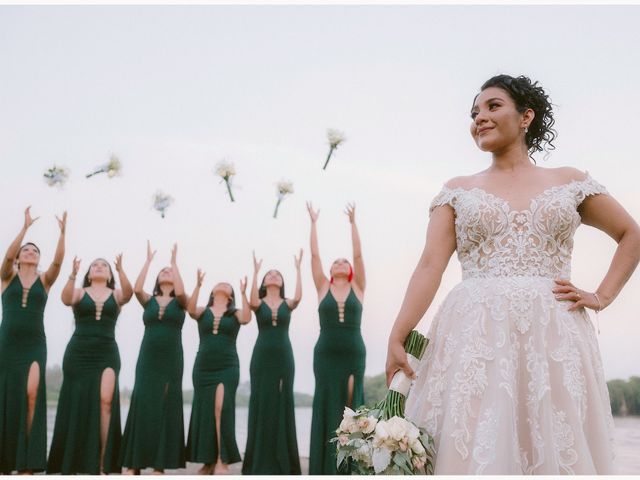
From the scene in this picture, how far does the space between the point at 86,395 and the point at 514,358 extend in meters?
4.90

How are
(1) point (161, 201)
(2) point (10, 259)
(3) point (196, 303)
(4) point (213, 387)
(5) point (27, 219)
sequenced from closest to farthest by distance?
1. (2) point (10, 259)
2. (5) point (27, 219)
3. (4) point (213, 387)
4. (3) point (196, 303)
5. (1) point (161, 201)

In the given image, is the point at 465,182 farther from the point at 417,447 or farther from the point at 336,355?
the point at 336,355

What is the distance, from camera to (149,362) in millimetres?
6340

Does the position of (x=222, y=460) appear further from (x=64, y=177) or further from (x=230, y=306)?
(x=64, y=177)

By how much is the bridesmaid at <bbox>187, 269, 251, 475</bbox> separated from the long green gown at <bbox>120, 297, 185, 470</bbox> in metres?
0.13

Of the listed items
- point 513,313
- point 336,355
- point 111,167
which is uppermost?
point 111,167

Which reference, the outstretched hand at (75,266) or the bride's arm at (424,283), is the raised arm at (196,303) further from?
the bride's arm at (424,283)

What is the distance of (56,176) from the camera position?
6602mm

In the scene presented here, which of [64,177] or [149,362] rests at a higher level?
[64,177]

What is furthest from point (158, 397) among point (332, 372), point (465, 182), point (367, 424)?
point (465, 182)

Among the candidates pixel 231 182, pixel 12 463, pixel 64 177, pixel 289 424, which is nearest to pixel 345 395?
pixel 289 424

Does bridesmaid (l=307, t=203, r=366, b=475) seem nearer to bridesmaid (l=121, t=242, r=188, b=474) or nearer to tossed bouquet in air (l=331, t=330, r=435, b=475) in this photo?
bridesmaid (l=121, t=242, r=188, b=474)

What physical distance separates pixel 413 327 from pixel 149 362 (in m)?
4.65

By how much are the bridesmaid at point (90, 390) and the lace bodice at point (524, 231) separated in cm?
466
